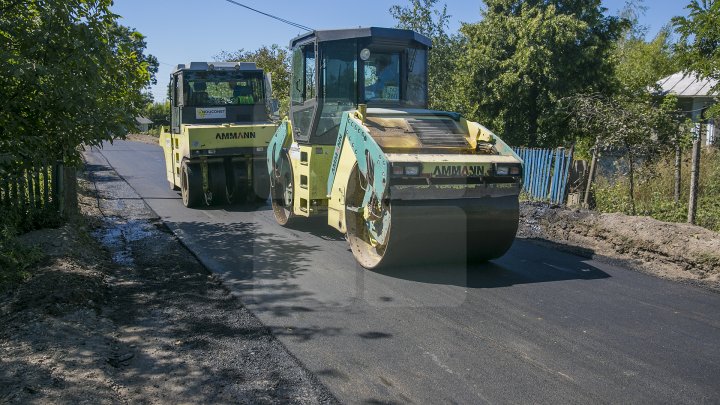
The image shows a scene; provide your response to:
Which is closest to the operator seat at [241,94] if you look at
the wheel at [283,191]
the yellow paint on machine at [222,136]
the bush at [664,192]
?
the yellow paint on machine at [222,136]

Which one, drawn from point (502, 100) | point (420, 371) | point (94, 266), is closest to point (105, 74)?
point (94, 266)

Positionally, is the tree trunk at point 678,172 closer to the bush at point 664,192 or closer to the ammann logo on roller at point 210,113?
the bush at point 664,192

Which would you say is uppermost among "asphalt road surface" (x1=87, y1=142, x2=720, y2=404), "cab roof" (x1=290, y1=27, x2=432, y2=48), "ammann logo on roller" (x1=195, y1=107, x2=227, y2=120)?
"cab roof" (x1=290, y1=27, x2=432, y2=48)

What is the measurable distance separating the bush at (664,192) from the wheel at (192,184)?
310 inches

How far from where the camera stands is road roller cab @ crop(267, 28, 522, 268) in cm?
703

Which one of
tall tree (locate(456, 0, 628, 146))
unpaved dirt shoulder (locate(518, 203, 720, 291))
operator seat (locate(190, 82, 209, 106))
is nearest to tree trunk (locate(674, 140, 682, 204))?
unpaved dirt shoulder (locate(518, 203, 720, 291))

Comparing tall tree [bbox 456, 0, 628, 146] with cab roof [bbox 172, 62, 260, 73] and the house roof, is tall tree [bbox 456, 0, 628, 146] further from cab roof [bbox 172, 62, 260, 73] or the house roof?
the house roof

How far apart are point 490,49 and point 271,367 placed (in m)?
14.7

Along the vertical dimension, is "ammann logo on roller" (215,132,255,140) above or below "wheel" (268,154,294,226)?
above

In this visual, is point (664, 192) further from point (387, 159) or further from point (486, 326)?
point (486, 326)

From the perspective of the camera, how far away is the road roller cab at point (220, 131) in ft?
41.8

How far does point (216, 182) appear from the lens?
12906 millimetres

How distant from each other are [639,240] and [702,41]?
164 inches

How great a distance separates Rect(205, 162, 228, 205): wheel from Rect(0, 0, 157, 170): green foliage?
4763 mm
